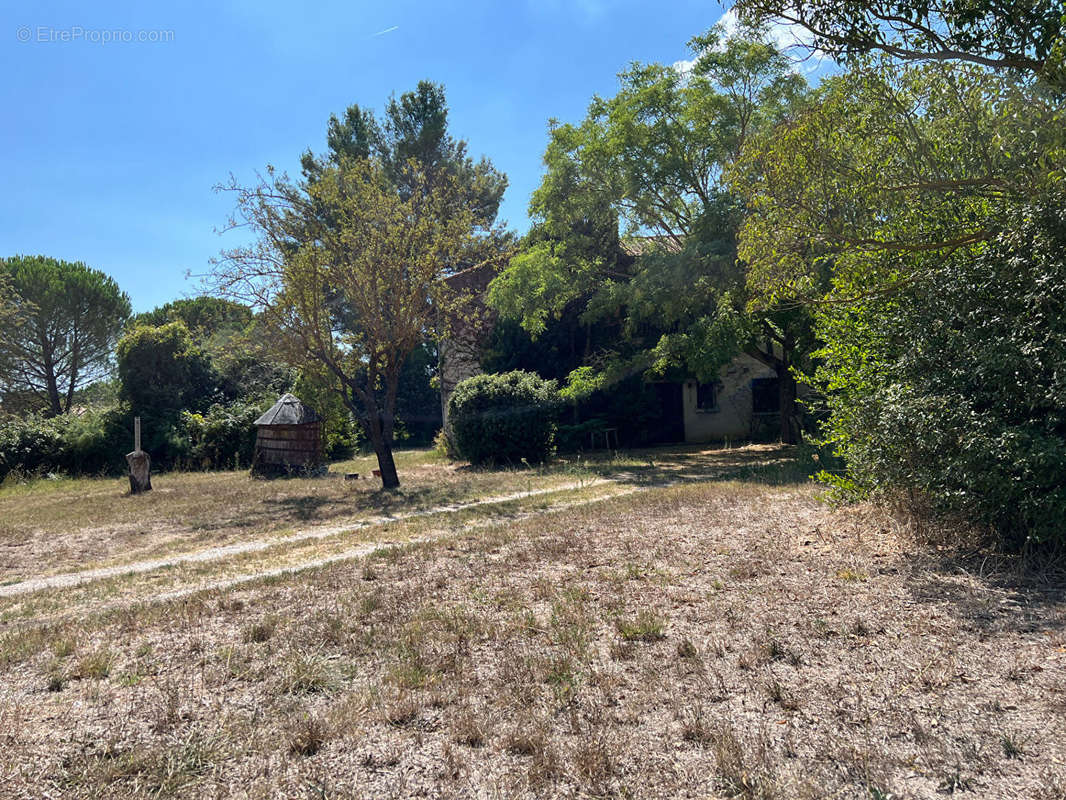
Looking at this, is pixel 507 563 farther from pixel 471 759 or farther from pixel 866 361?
pixel 866 361

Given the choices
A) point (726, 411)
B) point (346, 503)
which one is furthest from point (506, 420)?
point (726, 411)

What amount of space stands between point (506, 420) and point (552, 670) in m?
13.0

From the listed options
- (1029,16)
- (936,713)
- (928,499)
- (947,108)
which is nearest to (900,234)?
(947,108)

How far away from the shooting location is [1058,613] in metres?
4.11

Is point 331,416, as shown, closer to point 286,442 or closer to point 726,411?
point 286,442

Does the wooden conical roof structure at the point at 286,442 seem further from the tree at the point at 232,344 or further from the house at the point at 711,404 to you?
the house at the point at 711,404

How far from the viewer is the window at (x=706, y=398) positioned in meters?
21.8

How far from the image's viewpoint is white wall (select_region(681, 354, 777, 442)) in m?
21.4

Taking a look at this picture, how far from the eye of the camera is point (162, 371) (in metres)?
22.7

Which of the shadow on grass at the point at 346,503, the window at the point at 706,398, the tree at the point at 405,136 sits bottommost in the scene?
the shadow on grass at the point at 346,503

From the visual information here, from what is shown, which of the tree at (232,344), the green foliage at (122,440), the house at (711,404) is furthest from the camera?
the house at (711,404)

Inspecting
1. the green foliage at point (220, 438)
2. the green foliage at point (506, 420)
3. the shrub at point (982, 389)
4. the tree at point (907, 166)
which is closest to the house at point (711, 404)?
the green foliage at point (506, 420)

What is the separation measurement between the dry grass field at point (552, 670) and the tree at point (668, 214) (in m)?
8.37

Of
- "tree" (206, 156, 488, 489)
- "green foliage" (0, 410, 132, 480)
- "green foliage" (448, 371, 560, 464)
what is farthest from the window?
"green foliage" (0, 410, 132, 480)
